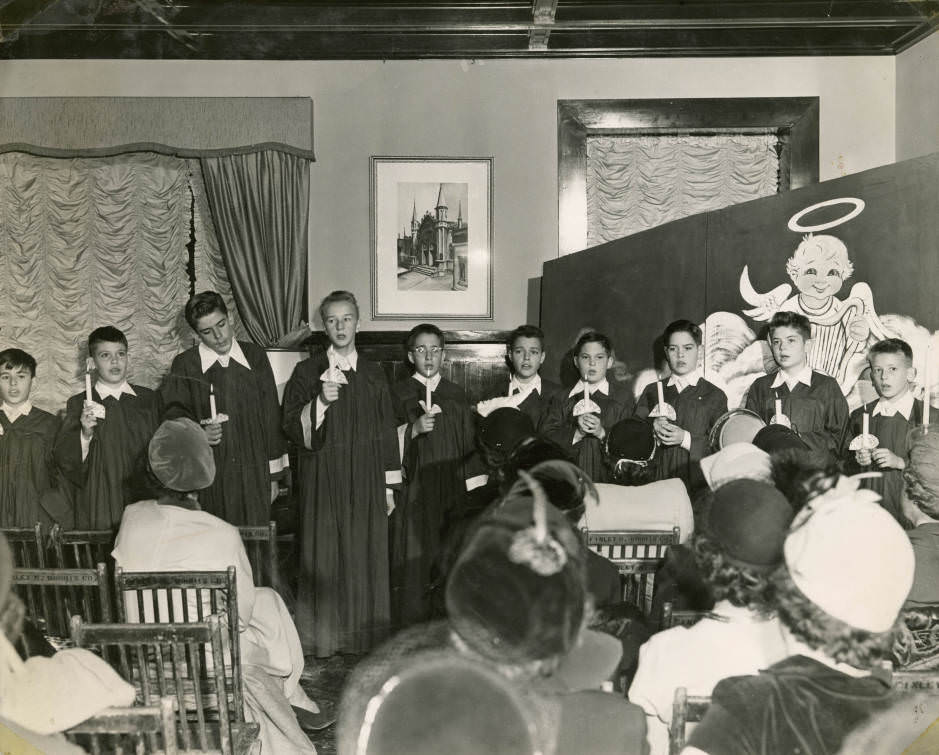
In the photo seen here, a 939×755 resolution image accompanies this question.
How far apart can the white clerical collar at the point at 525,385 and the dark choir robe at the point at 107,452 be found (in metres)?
0.79

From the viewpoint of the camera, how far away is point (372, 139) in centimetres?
165

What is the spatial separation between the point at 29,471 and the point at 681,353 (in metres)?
1.45

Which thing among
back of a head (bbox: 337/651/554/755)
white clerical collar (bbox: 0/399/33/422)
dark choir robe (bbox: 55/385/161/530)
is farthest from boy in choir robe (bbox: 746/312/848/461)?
white clerical collar (bbox: 0/399/33/422)

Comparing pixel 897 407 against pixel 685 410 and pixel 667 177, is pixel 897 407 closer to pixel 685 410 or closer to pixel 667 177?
pixel 685 410

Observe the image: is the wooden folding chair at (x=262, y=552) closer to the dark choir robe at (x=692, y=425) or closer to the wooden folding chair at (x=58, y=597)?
the wooden folding chair at (x=58, y=597)

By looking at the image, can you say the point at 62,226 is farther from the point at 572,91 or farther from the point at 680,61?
the point at 680,61

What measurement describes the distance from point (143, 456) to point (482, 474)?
735 mm

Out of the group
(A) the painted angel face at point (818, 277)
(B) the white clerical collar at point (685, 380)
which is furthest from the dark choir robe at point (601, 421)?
(A) the painted angel face at point (818, 277)

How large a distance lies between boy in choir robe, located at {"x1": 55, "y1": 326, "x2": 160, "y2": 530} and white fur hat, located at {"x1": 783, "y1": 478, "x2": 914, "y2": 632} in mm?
1326

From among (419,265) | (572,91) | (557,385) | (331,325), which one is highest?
(572,91)

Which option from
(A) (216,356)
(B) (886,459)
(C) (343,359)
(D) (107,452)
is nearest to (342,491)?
(C) (343,359)

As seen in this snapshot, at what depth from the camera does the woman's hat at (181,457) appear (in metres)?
1.55

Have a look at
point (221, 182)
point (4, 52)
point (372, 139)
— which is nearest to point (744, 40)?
point (372, 139)

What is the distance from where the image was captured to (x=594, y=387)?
181 cm
